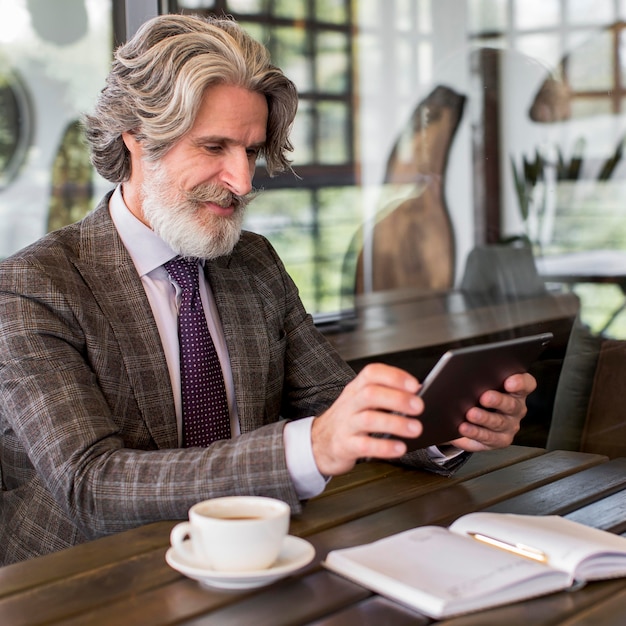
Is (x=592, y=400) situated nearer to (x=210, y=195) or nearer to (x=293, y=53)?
(x=210, y=195)

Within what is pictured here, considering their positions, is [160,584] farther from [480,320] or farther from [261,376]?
[480,320]

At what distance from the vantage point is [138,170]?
1.88m

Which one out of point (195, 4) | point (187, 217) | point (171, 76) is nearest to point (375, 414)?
point (187, 217)

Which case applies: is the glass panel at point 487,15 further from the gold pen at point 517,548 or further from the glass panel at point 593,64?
the gold pen at point 517,548

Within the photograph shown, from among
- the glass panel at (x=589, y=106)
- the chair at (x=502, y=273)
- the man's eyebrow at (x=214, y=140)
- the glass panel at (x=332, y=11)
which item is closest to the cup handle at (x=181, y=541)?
the man's eyebrow at (x=214, y=140)

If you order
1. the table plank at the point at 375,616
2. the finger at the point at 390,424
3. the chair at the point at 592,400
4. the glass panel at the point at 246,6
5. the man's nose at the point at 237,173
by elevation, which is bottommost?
the chair at the point at 592,400

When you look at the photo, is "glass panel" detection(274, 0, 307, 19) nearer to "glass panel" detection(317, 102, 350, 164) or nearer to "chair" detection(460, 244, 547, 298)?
"glass panel" detection(317, 102, 350, 164)

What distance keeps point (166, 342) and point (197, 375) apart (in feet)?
0.26

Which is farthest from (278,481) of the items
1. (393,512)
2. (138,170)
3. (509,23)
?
(509,23)

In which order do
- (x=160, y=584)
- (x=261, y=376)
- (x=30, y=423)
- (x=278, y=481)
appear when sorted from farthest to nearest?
(x=261, y=376)
(x=30, y=423)
(x=278, y=481)
(x=160, y=584)

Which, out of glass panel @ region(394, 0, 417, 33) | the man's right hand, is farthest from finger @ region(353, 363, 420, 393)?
glass panel @ region(394, 0, 417, 33)

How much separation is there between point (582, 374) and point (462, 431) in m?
1.28

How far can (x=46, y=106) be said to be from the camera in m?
3.45

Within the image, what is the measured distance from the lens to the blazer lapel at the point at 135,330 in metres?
1.68
